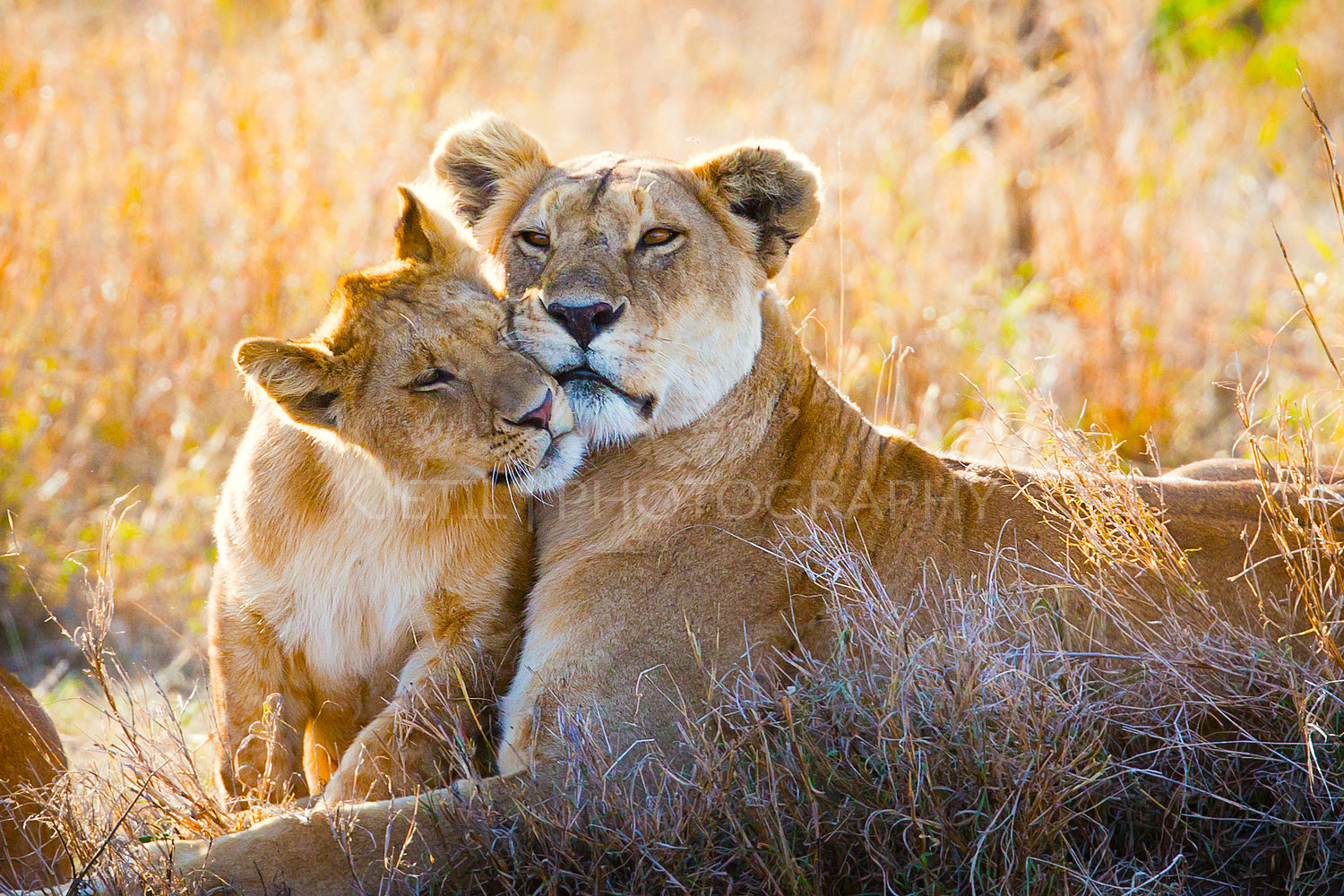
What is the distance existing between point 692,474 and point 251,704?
120cm

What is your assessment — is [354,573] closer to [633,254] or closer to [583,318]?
[583,318]

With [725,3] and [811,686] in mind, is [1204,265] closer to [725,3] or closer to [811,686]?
[811,686]

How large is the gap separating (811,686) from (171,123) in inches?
188

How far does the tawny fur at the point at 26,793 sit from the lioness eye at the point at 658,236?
6.02 feet

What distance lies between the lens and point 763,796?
2566 mm

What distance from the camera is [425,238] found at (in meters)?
3.19

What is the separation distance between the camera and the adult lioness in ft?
9.62

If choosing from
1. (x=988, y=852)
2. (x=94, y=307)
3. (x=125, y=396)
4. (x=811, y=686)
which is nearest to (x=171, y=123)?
(x=94, y=307)

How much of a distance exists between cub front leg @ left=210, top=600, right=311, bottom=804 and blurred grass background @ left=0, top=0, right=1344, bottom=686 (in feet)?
4.44

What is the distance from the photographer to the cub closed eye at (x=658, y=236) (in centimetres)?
319

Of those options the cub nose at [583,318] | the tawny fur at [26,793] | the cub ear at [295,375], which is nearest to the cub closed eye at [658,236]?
the cub nose at [583,318]

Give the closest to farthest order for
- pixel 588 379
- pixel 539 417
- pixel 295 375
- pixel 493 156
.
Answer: pixel 295 375
pixel 539 417
pixel 588 379
pixel 493 156

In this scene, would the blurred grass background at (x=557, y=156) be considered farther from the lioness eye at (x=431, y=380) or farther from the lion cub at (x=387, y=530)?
the lioness eye at (x=431, y=380)

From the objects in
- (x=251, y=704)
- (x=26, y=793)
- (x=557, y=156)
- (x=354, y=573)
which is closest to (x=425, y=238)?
(x=354, y=573)
